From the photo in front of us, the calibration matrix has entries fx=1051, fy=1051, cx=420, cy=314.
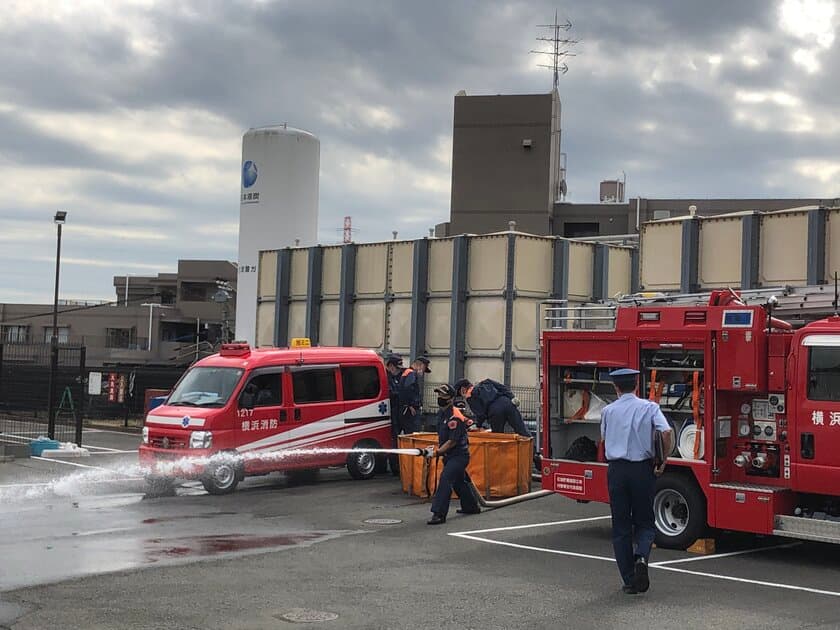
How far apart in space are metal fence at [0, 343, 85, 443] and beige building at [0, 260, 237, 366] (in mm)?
37116

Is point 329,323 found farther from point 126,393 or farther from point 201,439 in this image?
point 126,393

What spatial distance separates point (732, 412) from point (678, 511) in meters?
1.29

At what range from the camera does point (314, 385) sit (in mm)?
18047

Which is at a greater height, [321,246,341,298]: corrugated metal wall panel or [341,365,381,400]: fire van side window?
[321,246,341,298]: corrugated metal wall panel

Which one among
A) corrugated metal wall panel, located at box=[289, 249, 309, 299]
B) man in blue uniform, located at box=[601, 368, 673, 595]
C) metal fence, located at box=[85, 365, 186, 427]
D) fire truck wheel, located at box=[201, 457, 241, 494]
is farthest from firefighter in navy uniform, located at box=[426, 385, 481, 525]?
metal fence, located at box=[85, 365, 186, 427]

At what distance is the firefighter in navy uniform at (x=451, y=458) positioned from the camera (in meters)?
13.5

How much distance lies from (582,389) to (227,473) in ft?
20.0

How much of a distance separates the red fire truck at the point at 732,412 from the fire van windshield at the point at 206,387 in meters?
6.14

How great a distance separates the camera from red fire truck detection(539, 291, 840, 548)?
11.0 meters

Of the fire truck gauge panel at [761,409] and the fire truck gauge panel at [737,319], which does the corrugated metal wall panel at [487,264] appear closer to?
the fire truck gauge panel at [737,319]

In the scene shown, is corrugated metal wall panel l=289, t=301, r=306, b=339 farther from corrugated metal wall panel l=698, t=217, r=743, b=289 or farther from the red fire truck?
the red fire truck

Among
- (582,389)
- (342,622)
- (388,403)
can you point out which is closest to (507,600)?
(342,622)

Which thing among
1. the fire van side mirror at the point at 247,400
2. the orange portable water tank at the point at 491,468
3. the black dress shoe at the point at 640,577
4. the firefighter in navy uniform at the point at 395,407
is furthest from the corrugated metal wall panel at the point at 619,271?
the black dress shoe at the point at 640,577

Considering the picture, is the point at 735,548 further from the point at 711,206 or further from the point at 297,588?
the point at 711,206
